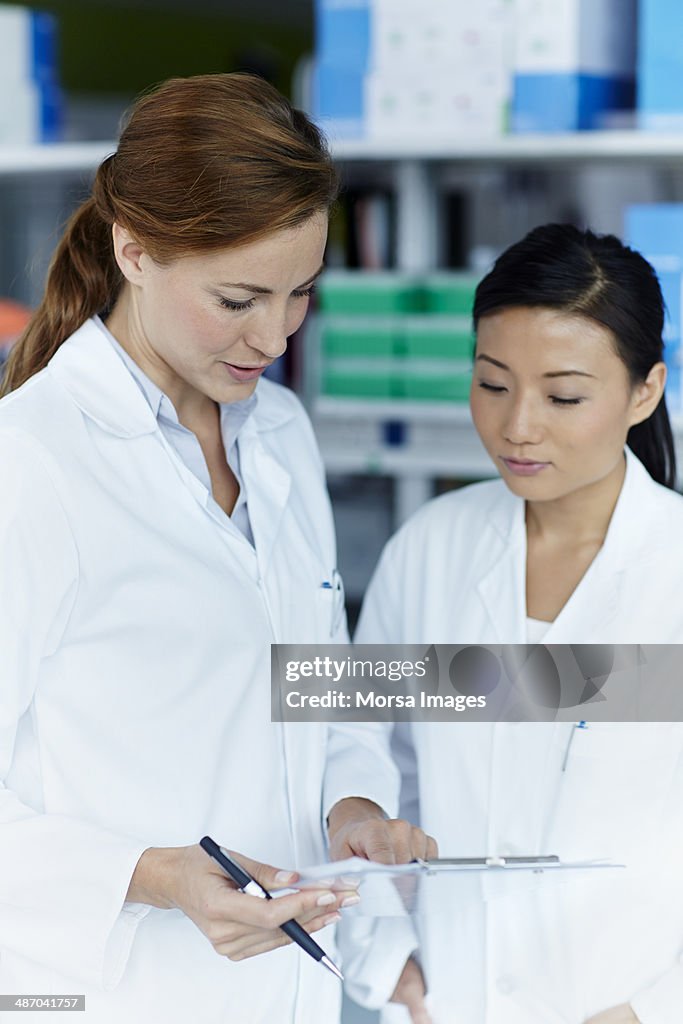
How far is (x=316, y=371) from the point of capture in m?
2.39

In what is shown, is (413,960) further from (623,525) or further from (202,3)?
(202,3)

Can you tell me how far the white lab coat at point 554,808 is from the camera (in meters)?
1.13

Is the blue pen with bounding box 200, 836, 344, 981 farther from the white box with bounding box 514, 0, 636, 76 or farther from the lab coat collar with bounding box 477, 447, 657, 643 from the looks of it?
the white box with bounding box 514, 0, 636, 76

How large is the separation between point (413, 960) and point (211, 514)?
17.9 inches

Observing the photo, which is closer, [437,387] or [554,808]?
[554,808]

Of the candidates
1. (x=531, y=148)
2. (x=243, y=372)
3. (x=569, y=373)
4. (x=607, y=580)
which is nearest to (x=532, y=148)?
(x=531, y=148)

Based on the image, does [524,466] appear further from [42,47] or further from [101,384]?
[42,47]

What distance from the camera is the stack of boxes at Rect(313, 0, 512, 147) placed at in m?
2.04

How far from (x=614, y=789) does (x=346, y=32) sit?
150cm

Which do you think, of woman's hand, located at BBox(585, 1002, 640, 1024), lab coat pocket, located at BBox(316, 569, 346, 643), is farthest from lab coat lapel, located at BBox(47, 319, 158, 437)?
woman's hand, located at BBox(585, 1002, 640, 1024)

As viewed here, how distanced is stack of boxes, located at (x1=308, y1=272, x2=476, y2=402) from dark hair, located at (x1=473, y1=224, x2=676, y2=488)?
0.80 metres

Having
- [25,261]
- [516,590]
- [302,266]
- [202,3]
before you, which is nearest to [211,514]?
[302,266]

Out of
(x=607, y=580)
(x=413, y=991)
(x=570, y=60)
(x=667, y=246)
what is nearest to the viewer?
(x=413, y=991)

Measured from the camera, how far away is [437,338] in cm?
219
